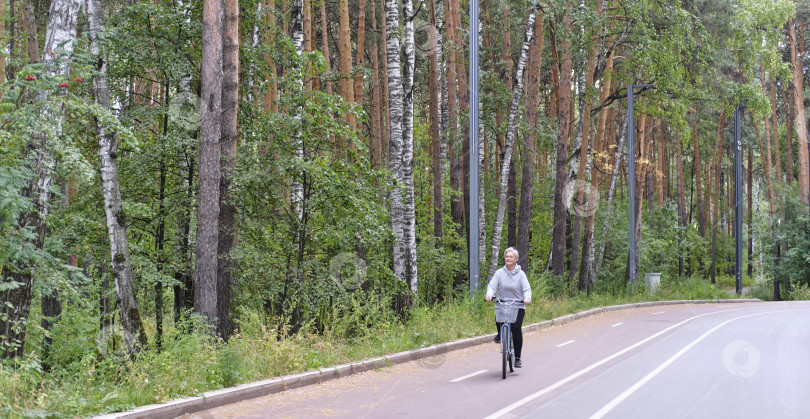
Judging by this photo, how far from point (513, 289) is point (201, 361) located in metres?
5.11

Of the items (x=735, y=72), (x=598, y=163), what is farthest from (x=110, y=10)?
(x=735, y=72)

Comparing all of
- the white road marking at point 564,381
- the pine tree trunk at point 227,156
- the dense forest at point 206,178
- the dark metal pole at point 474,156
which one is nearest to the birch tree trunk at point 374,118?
the dense forest at point 206,178

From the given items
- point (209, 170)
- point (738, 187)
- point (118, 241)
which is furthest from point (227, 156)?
point (738, 187)

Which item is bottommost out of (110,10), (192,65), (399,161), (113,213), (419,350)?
(419,350)

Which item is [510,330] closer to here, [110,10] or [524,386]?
[524,386]

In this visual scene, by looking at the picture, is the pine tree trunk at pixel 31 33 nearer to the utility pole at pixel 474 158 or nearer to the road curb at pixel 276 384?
the utility pole at pixel 474 158

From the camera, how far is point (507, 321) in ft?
37.6

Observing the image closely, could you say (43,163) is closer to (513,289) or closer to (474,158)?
(513,289)

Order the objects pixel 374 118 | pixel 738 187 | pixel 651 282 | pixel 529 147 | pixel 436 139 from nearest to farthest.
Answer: pixel 529 147 → pixel 436 139 → pixel 374 118 → pixel 651 282 → pixel 738 187

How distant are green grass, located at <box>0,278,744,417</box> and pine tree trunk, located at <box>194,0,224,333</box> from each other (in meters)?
0.85

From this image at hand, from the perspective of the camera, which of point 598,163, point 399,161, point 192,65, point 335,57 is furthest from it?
point 335,57

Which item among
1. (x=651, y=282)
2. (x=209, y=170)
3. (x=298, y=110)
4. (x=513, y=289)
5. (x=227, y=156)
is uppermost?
(x=298, y=110)

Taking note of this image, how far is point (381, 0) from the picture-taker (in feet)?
99.8

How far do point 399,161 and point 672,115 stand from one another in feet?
47.2
